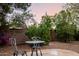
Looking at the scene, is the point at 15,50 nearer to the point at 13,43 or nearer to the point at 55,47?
the point at 13,43

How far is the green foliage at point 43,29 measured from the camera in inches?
123

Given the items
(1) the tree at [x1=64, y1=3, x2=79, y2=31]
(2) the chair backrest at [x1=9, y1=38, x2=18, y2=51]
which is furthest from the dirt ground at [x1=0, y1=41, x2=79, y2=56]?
(1) the tree at [x1=64, y1=3, x2=79, y2=31]

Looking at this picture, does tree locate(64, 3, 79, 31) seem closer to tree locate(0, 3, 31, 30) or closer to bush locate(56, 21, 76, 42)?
bush locate(56, 21, 76, 42)

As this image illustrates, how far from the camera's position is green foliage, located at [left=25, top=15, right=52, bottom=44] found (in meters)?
3.13

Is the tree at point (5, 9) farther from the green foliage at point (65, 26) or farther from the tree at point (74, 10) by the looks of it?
the tree at point (74, 10)

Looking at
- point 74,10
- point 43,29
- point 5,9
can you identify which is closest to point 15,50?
point 43,29

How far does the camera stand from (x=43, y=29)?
3.14 m

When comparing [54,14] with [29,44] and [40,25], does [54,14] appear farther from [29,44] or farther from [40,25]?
[29,44]

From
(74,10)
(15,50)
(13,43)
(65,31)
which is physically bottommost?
(15,50)

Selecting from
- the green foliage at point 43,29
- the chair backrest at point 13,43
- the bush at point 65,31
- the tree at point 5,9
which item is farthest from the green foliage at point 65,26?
the chair backrest at point 13,43

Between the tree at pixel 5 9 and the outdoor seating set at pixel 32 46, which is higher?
the tree at pixel 5 9

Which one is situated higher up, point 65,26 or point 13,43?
point 65,26

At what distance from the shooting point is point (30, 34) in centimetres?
312

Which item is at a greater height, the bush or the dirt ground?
the bush
